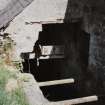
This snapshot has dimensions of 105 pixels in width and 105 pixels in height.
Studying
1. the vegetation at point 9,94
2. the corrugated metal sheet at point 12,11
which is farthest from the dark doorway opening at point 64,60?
the vegetation at point 9,94

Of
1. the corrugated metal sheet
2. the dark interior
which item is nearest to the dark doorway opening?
the dark interior

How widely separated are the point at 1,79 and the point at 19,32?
1.54 metres

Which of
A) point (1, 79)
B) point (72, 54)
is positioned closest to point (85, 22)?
point (72, 54)

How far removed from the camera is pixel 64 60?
7.95 m

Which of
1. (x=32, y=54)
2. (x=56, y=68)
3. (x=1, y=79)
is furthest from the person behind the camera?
(x=56, y=68)

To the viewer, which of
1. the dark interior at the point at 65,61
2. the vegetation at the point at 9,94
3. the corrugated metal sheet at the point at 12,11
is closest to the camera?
the vegetation at the point at 9,94

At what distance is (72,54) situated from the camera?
7.69m

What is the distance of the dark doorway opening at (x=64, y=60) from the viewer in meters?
7.39

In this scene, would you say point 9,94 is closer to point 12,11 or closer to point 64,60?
point 12,11

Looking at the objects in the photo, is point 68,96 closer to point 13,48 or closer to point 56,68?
point 56,68

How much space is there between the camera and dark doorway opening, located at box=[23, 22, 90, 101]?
7.39 m

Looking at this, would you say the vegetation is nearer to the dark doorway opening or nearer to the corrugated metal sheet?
the corrugated metal sheet

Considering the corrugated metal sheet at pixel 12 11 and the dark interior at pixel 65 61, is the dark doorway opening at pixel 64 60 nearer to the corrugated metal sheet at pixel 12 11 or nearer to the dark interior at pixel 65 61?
the dark interior at pixel 65 61

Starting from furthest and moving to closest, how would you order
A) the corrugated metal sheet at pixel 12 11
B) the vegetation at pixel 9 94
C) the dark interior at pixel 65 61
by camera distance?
1. the dark interior at pixel 65 61
2. the corrugated metal sheet at pixel 12 11
3. the vegetation at pixel 9 94
